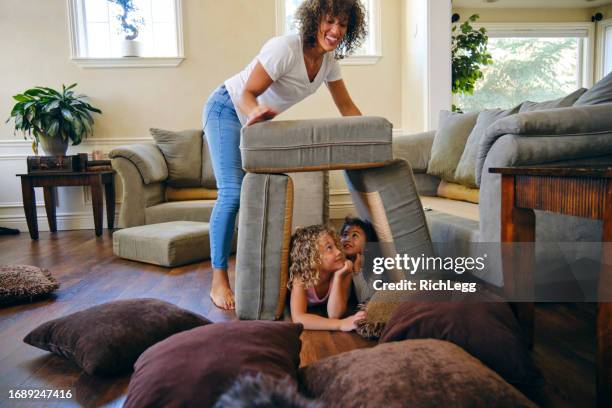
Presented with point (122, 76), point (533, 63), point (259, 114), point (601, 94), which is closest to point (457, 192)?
point (601, 94)

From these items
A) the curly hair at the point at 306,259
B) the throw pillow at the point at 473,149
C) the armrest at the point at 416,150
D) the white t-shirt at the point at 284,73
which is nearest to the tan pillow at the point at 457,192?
the throw pillow at the point at 473,149

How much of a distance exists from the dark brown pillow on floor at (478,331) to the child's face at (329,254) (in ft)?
1.30

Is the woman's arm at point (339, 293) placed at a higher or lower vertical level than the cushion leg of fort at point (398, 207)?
lower

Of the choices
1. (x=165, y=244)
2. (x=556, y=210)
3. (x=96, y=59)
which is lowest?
(x=165, y=244)

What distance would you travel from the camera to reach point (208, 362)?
107 cm

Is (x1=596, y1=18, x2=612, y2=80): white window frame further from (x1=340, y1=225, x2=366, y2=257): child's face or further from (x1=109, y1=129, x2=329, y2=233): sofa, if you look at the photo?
(x1=340, y1=225, x2=366, y2=257): child's face

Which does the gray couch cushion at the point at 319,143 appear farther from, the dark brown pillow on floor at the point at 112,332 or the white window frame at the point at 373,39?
the white window frame at the point at 373,39

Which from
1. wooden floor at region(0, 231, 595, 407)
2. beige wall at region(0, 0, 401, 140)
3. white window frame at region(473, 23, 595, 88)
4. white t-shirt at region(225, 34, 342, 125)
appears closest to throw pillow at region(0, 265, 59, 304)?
wooden floor at region(0, 231, 595, 407)

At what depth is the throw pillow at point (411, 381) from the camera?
92cm

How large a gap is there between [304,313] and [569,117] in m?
1.14

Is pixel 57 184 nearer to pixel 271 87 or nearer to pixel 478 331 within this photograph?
pixel 271 87

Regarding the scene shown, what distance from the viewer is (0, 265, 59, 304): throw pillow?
2150 mm

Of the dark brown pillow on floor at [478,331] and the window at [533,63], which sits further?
the window at [533,63]

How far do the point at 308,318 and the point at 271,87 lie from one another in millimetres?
896
